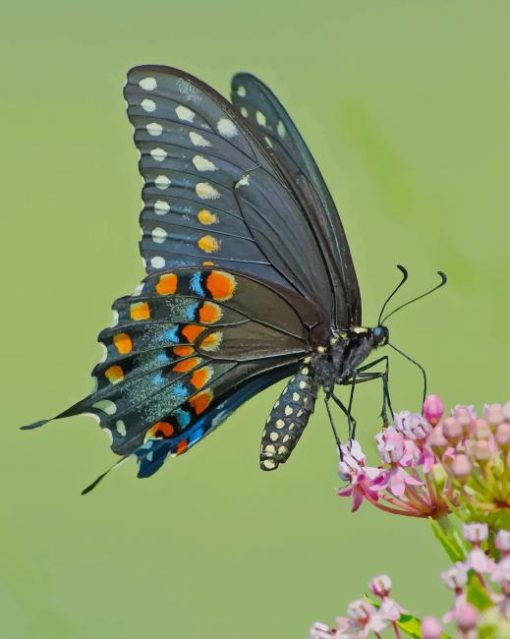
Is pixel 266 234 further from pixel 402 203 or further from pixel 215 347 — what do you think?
pixel 402 203

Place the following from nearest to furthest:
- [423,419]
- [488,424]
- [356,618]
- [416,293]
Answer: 1. [356,618]
2. [488,424]
3. [423,419]
4. [416,293]

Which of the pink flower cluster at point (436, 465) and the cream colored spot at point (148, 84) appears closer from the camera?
the pink flower cluster at point (436, 465)

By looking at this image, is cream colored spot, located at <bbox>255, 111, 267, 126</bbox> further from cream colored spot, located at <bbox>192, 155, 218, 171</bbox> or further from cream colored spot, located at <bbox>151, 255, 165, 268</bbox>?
cream colored spot, located at <bbox>151, 255, 165, 268</bbox>

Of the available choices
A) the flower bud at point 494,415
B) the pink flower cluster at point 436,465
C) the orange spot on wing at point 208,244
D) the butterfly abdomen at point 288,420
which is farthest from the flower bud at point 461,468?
the orange spot on wing at point 208,244

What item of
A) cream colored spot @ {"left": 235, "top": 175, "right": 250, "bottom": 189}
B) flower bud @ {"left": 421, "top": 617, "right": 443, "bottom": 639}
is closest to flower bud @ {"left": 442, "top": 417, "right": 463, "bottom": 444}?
flower bud @ {"left": 421, "top": 617, "right": 443, "bottom": 639}

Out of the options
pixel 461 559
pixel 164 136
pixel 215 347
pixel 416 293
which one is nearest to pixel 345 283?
pixel 215 347

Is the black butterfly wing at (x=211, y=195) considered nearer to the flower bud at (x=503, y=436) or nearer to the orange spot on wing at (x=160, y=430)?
the orange spot on wing at (x=160, y=430)
